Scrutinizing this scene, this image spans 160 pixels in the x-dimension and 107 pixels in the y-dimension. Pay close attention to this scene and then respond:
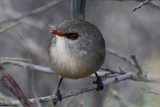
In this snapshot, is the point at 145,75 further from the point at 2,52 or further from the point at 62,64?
the point at 2,52

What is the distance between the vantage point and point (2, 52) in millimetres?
7648

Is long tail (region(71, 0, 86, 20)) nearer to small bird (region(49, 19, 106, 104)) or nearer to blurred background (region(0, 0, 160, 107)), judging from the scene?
small bird (region(49, 19, 106, 104))

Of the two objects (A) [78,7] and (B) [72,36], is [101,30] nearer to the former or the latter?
(A) [78,7]

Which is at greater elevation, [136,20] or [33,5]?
[33,5]

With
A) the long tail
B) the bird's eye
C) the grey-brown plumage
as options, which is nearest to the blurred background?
the long tail

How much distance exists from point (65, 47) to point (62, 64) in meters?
0.26

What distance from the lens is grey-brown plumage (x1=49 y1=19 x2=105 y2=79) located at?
136 inches

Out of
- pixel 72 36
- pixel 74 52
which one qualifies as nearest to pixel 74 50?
pixel 74 52

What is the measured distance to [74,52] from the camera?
3.51 meters

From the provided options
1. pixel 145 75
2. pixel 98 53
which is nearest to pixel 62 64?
pixel 98 53

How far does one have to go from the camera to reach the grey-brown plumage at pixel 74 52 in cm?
345

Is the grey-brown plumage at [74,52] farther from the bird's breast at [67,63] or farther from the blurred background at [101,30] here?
the blurred background at [101,30]

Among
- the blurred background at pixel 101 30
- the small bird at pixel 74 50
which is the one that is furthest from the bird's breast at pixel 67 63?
the blurred background at pixel 101 30

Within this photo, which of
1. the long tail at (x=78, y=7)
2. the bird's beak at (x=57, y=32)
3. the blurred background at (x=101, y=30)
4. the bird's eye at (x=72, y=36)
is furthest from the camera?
the blurred background at (x=101, y=30)
